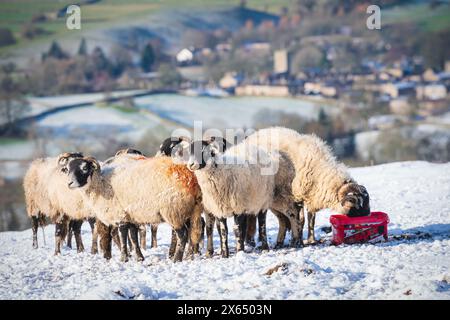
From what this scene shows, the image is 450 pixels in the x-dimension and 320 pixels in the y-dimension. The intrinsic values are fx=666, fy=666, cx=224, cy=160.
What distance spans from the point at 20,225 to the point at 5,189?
13.3 meters

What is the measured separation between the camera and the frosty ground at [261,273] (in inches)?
423

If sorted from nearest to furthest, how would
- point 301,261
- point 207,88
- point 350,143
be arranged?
point 301,261 < point 350,143 < point 207,88

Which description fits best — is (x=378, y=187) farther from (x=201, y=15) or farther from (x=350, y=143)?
(x=201, y=15)

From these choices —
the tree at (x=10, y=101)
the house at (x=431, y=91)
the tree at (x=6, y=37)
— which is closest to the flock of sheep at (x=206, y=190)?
the tree at (x=10, y=101)

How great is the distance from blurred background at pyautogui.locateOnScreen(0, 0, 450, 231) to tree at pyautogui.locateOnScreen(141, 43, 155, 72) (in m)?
0.26

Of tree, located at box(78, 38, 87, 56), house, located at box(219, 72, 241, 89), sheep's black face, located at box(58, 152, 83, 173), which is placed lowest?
sheep's black face, located at box(58, 152, 83, 173)

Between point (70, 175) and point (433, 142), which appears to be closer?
point (70, 175)

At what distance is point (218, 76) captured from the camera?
11762cm

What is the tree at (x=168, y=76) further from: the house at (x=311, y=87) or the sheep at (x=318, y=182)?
the sheep at (x=318, y=182)

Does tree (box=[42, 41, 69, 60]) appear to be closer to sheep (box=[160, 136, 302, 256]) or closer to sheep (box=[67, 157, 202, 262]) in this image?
sheep (box=[67, 157, 202, 262])

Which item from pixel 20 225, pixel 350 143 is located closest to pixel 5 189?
pixel 20 225

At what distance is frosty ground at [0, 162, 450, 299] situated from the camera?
35.3 feet

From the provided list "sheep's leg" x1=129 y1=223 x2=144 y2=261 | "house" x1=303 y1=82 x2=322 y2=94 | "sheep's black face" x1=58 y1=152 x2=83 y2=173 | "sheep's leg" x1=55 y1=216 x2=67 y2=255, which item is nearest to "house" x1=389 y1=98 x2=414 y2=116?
"house" x1=303 y1=82 x2=322 y2=94

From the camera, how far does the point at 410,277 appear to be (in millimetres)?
11305
